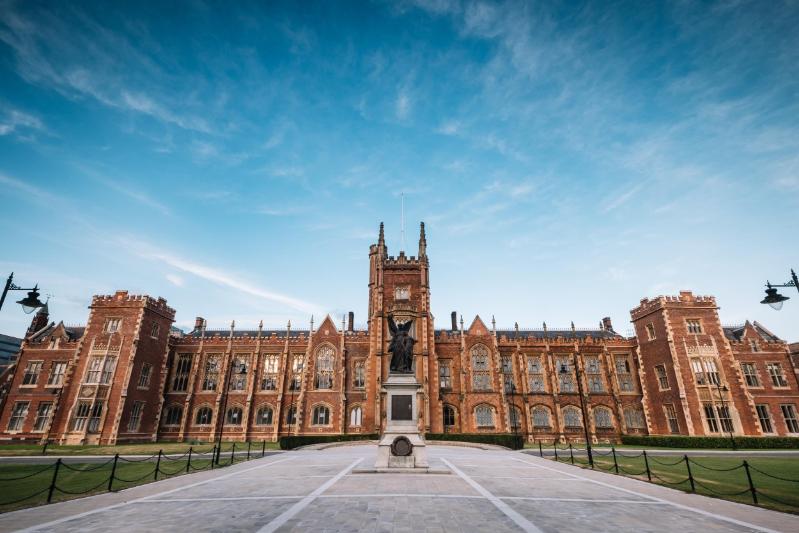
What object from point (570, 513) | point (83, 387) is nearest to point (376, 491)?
point (570, 513)

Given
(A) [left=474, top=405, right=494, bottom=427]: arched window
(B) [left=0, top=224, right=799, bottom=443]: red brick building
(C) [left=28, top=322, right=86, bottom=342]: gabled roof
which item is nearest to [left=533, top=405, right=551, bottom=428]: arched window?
(B) [left=0, top=224, right=799, bottom=443]: red brick building

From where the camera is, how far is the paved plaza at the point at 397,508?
25.6 feet

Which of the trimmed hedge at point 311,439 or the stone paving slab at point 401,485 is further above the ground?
the stone paving slab at point 401,485

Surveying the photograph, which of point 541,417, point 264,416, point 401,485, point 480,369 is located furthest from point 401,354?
point 264,416

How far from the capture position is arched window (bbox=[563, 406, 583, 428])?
1645 inches

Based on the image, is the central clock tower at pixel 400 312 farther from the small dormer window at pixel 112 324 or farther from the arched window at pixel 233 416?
the small dormer window at pixel 112 324

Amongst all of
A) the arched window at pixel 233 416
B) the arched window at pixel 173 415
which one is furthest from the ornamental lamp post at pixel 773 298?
the arched window at pixel 173 415

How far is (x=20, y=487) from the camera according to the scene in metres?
12.7

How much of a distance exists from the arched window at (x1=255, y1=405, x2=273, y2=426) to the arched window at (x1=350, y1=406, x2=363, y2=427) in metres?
9.66

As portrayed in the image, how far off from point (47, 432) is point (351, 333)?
99.5 ft

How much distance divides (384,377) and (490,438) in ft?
42.9

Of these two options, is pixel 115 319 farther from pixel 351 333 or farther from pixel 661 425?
pixel 661 425

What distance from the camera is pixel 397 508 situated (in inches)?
362

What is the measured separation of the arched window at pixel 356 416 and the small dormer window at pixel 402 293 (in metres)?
13.6
